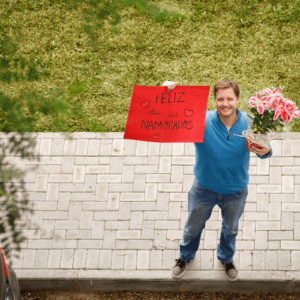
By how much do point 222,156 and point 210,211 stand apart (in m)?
0.81

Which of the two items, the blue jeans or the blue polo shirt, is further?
the blue jeans

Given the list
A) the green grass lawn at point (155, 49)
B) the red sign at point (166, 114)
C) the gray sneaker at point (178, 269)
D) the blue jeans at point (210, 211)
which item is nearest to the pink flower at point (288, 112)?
the red sign at point (166, 114)

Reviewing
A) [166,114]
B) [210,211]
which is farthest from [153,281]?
[166,114]

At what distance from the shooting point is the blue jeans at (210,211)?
10.7 feet

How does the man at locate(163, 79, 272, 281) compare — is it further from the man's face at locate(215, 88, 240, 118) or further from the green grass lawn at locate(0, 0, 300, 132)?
the green grass lawn at locate(0, 0, 300, 132)

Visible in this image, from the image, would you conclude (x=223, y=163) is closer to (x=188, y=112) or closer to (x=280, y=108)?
(x=188, y=112)

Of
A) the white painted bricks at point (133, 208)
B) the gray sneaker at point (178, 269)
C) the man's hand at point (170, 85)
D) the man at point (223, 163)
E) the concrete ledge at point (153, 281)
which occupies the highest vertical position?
the man's hand at point (170, 85)

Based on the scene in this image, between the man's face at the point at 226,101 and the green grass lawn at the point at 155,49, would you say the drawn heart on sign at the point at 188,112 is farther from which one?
the green grass lawn at the point at 155,49

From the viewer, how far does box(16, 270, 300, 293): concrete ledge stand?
4.07m

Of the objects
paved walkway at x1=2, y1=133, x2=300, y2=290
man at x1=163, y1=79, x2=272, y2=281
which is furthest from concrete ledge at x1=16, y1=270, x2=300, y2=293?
man at x1=163, y1=79, x2=272, y2=281

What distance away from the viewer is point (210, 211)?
3516 millimetres

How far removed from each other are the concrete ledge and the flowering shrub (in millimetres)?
2226

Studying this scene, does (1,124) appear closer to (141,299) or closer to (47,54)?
(47,54)

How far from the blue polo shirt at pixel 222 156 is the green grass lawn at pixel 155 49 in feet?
9.64
